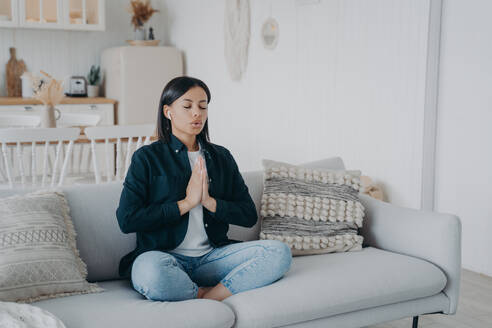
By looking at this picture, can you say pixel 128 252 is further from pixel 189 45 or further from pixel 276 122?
pixel 189 45

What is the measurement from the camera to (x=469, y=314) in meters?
2.83

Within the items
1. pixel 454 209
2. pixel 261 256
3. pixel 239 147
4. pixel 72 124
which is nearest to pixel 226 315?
pixel 261 256

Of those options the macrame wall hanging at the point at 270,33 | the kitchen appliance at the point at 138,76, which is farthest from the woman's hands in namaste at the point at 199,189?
the kitchen appliance at the point at 138,76

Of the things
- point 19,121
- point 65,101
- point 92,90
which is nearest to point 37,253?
point 19,121

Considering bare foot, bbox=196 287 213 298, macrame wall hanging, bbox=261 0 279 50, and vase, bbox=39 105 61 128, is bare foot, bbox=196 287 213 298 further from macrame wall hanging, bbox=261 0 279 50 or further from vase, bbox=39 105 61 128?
macrame wall hanging, bbox=261 0 279 50

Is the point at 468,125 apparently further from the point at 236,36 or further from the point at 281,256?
the point at 236,36

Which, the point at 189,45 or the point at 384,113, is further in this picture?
the point at 189,45

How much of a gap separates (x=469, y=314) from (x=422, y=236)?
2.26 feet

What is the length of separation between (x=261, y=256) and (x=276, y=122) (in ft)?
9.96

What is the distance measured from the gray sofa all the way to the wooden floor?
38 centimetres

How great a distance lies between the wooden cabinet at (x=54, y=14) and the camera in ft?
19.6

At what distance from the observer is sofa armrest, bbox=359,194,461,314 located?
2350mm

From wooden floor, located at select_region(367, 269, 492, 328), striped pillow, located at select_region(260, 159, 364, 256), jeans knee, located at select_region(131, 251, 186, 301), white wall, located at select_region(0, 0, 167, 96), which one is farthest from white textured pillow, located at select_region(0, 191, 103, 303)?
white wall, located at select_region(0, 0, 167, 96)

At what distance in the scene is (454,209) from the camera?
3609 millimetres
